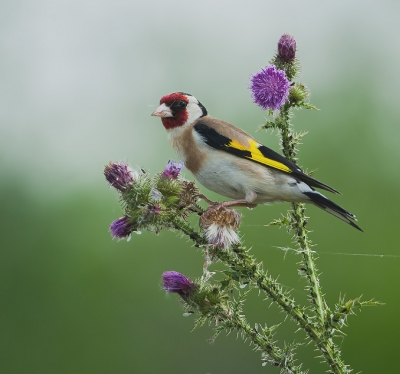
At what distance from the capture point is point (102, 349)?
10148 mm

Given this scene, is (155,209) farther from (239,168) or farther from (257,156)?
(257,156)

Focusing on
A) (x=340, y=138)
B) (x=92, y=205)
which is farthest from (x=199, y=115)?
(x=92, y=205)

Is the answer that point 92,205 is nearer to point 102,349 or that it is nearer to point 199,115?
point 102,349

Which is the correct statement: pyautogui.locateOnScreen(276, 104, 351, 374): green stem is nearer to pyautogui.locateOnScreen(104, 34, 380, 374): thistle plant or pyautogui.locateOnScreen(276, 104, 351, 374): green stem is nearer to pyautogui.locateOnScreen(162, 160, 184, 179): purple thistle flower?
pyautogui.locateOnScreen(104, 34, 380, 374): thistle plant

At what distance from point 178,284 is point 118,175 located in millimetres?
718

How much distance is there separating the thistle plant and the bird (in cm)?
21

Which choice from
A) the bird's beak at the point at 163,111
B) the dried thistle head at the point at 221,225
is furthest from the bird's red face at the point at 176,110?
the dried thistle head at the point at 221,225

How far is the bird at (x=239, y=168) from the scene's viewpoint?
3963mm

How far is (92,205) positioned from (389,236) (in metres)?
4.98

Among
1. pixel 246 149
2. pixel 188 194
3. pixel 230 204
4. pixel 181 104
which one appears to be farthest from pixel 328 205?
pixel 181 104

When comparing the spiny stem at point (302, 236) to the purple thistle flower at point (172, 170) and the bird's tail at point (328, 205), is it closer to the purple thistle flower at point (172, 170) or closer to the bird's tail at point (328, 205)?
the bird's tail at point (328, 205)

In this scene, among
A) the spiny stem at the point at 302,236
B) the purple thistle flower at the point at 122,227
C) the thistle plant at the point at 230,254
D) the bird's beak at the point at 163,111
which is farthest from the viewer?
the bird's beak at the point at 163,111

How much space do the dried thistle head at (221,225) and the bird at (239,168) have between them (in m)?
0.25

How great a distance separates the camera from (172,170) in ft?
12.0
